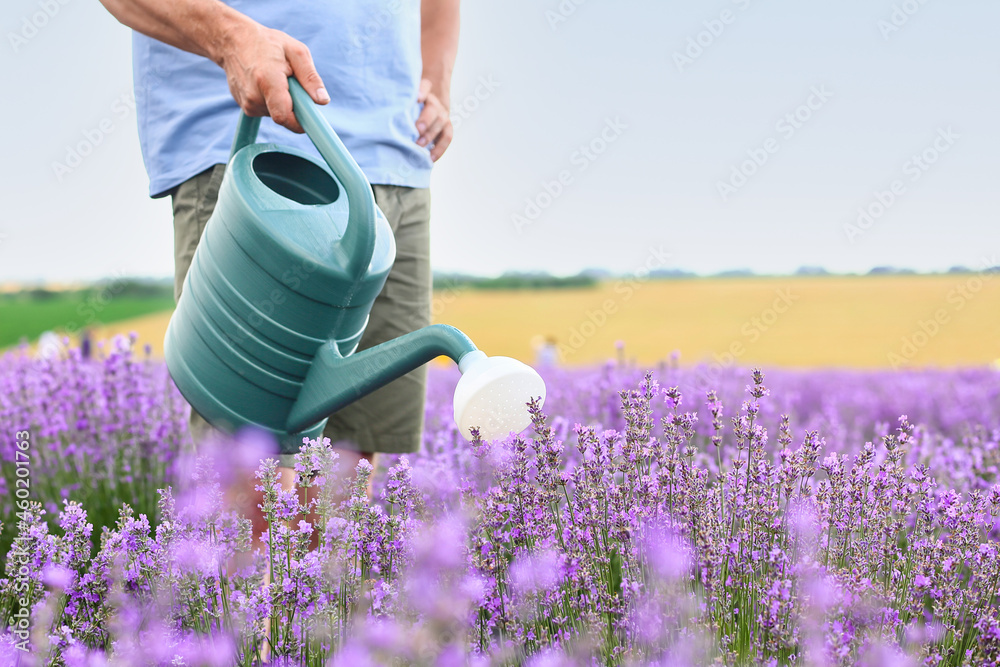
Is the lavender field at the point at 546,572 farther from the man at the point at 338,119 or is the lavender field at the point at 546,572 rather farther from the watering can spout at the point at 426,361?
the man at the point at 338,119

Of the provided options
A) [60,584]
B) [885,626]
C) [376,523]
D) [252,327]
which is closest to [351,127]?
[252,327]

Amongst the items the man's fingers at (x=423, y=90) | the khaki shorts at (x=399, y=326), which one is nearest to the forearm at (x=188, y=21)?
the khaki shorts at (x=399, y=326)

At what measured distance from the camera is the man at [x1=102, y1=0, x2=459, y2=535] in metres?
1.56

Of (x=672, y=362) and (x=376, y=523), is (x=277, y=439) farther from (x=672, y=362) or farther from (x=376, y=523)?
(x=672, y=362)

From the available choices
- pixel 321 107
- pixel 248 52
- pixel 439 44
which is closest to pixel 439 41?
pixel 439 44

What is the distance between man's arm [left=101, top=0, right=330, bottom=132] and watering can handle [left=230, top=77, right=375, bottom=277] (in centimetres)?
3

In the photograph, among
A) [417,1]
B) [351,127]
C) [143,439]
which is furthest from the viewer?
[143,439]

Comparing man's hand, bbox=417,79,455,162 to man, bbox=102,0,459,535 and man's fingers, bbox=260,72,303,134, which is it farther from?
man's fingers, bbox=260,72,303,134

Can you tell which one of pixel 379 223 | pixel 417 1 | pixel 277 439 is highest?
pixel 417 1

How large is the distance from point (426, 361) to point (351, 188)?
0.96ft

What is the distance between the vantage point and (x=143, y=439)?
264 cm

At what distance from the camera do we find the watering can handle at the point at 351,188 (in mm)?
1256

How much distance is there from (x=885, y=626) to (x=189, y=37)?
1.50 m

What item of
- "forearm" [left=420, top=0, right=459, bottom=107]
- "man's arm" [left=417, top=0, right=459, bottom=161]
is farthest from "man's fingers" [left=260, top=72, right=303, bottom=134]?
"forearm" [left=420, top=0, right=459, bottom=107]
